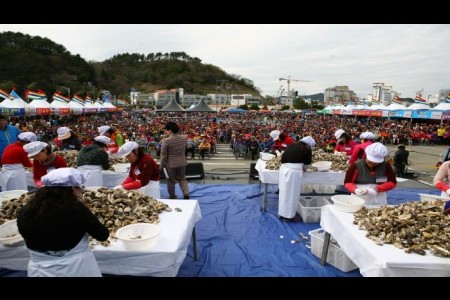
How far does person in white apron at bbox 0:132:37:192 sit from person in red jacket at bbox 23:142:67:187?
923mm

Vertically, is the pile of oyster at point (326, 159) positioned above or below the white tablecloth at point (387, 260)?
above

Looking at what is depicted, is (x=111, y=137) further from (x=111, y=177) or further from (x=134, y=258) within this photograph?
(x=134, y=258)

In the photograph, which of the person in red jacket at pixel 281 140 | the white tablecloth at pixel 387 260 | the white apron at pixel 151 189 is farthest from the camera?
the person in red jacket at pixel 281 140

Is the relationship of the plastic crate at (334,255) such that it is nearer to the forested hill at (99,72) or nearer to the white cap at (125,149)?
the white cap at (125,149)

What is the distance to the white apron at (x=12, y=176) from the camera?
507 centimetres

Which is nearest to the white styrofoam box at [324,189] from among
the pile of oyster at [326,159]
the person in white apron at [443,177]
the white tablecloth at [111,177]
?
the pile of oyster at [326,159]

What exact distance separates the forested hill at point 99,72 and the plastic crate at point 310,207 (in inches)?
2027

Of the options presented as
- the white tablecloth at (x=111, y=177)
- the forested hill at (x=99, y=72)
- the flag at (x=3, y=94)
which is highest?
the forested hill at (x=99, y=72)

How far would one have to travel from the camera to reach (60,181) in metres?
1.95

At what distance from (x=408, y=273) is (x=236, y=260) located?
2.35 meters

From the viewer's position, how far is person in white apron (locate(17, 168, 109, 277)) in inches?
76.1

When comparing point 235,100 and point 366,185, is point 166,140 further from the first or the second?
point 235,100

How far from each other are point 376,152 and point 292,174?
1.82 m
